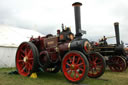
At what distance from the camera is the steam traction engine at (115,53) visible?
8820mm

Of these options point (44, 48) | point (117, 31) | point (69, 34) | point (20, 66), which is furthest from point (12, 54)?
point (117, 31)

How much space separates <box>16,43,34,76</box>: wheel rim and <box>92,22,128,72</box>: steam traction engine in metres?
4.44

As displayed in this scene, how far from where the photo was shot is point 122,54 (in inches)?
361

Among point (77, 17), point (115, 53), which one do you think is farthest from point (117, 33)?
point (77, 17)

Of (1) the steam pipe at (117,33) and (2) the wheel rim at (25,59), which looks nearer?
(2) the wheel rim at (25,59)

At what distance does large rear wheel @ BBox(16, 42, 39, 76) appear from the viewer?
520cm

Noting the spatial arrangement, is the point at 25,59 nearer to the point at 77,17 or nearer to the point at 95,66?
the point at 77,17

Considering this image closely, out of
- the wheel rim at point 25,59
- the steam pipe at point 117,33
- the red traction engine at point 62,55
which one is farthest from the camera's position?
the steam pipe at point 117,33

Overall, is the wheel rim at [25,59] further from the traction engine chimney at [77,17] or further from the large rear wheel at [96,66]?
the large rear wheel at [96,66]

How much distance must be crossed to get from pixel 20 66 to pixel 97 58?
2.92 meters

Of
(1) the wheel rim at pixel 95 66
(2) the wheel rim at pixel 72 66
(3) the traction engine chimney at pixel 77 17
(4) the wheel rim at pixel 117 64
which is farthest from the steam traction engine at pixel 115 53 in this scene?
(2) the wheel rim at pixel 72 66

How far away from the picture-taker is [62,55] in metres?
5.13

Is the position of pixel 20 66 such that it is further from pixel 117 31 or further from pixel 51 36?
pixel 117 31

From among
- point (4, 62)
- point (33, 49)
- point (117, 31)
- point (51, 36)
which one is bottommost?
point (4, 62)
